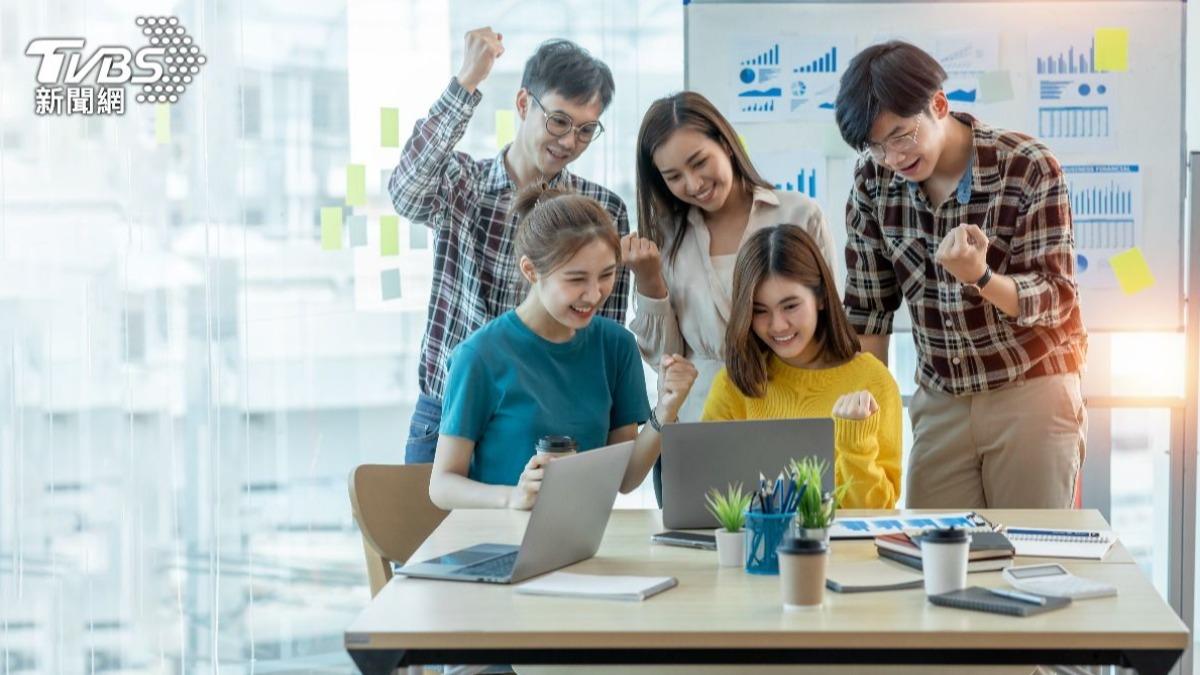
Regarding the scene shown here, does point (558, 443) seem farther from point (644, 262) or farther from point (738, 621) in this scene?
point (644, 262)

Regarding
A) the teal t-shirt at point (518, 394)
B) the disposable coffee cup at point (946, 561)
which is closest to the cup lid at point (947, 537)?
the disposable coffee cup at point (946, 561)

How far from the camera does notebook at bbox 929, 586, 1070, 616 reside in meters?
1.63

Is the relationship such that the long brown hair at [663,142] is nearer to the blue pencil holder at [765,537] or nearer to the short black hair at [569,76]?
the short black hair at [569,76]

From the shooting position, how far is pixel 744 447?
6.84ft

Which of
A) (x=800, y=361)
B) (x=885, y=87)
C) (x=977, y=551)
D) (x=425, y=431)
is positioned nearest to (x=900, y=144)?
(x=885, y=87)

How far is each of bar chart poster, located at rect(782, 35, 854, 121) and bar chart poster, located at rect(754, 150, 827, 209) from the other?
0.33ft

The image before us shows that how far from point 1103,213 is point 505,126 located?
157cm

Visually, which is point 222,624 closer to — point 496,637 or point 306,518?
point 306,518

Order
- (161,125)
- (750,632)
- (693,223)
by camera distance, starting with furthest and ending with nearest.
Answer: (161,125) → (693,223) → (750,632)

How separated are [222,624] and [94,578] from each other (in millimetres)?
348

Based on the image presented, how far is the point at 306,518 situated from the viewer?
139 inches

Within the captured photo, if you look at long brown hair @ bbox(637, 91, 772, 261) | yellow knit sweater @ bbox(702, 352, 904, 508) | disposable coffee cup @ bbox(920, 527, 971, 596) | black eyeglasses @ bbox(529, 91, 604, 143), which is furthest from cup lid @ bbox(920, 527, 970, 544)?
black eyeglasses @ bbox(529, 91, 604, 143)

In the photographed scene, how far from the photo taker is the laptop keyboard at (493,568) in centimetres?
185

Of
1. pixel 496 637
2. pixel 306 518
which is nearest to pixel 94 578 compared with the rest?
pixel 306 518
